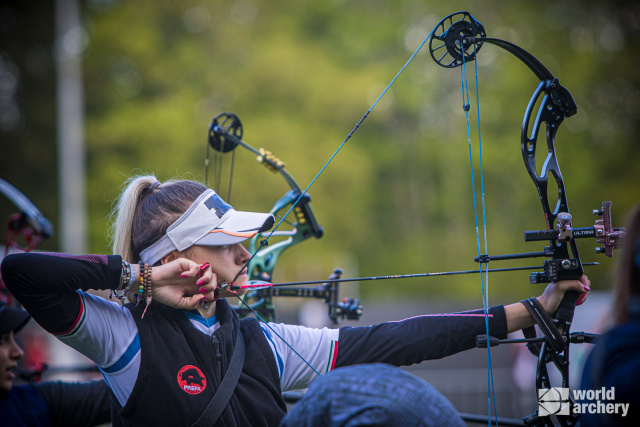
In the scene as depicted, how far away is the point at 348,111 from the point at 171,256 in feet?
33.1

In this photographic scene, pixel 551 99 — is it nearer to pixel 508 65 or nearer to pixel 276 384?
pixel 276 384

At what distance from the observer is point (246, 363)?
2178 mm

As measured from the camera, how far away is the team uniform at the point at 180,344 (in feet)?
6.46

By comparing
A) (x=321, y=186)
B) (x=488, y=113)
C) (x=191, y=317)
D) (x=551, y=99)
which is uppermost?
(x=488, y=113)

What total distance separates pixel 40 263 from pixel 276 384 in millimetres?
856

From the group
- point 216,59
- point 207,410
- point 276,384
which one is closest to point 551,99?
point 276,384

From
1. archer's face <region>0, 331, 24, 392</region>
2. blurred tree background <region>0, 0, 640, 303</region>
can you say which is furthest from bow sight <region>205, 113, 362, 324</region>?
blurred tree background <region>0, 0, 640, 303</region>

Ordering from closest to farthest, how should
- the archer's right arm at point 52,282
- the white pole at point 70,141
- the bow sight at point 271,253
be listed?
the archer's right arm at point 52,282 → the bow sight at point 271,253 → the white pole at point 70,141

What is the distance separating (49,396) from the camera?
9.36 ft

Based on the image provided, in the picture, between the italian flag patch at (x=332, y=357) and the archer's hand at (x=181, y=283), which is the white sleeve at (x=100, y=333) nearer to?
the archer's hand at (x=181, y=283)

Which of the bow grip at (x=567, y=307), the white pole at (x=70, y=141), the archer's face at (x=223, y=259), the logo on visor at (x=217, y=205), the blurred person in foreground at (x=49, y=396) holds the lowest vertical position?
the blurred person in foreground at (x=49, y=396)

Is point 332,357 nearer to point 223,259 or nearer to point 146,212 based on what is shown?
point 223,259

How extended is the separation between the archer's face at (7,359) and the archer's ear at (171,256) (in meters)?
1.05

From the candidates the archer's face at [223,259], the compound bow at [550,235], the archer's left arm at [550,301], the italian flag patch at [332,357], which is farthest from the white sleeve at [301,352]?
the archer's left arm at [550,301]
